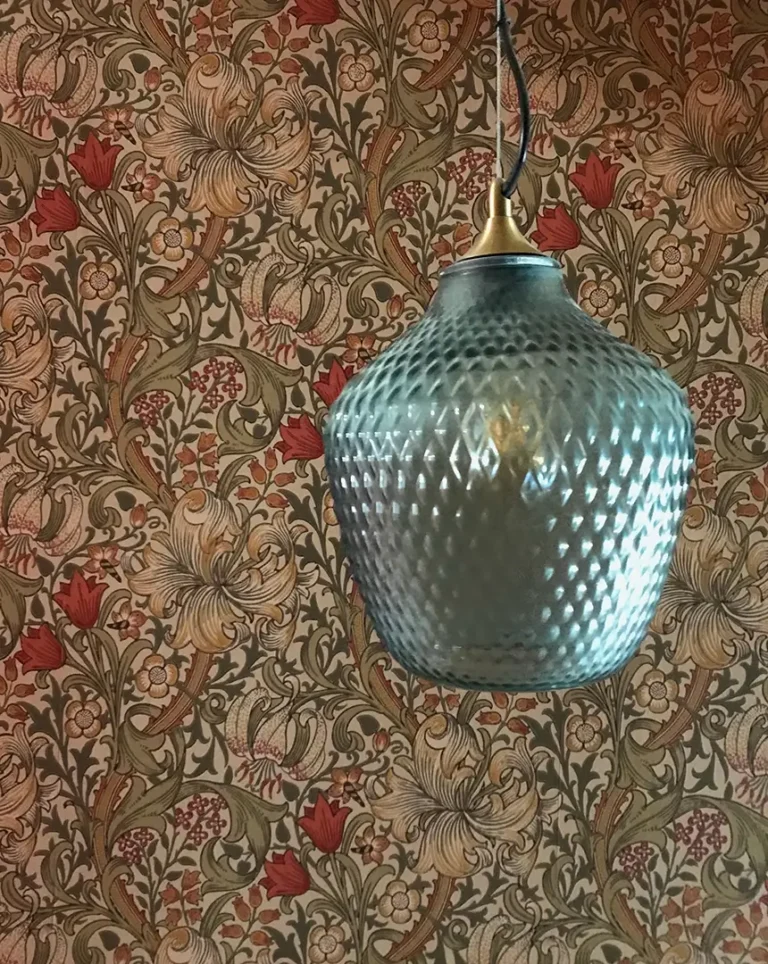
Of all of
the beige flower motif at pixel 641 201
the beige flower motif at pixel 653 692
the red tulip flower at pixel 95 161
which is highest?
the red tulip flower at pixel 95 161

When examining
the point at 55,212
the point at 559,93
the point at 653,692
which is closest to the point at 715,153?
the point at 559,93

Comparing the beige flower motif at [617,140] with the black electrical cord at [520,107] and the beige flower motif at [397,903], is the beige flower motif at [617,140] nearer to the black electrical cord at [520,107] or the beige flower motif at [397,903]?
the black electrical cord at [520,107]

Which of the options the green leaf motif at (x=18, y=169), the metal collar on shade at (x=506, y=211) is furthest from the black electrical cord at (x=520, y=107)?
the green leaf motif at (x=18, y=169)

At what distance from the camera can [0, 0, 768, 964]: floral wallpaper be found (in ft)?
5.11

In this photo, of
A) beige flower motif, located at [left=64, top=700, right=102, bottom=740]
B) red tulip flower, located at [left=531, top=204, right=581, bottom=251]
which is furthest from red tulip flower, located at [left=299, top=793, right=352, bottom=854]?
red tulip flower, located at [left=531, top=204, right=581, bottom=251]

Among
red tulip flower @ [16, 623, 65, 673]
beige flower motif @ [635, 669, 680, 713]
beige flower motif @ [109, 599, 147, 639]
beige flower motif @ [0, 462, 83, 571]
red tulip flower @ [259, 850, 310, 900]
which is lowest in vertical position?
red tulip flower @ [259, 850, 310, 900]

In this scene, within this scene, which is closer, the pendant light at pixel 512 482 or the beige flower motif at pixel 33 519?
the pendant light at pixel 512 482

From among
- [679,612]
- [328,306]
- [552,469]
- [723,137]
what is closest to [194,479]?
[328,306]

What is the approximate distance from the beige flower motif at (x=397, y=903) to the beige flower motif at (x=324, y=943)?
0.29 feet

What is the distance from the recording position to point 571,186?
1.61 m

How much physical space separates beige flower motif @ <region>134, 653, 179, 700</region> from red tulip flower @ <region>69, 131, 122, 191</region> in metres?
0.85

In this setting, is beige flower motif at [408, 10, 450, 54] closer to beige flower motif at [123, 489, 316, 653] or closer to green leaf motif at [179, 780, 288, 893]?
beige flower motif at [123, 489, 316, 653]

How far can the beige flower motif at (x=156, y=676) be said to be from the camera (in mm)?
1560

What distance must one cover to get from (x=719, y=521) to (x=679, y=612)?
0.18 meters
